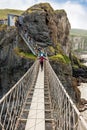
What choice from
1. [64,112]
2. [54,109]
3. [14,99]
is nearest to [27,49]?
[54,109]

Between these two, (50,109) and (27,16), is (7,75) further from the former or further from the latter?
(50,109)

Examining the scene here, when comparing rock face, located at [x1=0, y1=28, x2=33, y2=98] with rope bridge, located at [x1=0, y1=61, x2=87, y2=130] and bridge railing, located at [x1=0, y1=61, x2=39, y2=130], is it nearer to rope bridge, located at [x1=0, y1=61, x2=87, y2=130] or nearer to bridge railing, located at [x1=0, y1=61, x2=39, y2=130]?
rope bridge, located at [x1=0, y1=61, x2=87, y2=130]

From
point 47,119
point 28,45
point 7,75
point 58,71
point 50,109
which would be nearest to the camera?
point 47,119

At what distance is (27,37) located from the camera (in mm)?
30984

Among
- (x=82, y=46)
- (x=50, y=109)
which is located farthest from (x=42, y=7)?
(x=82, y=46)

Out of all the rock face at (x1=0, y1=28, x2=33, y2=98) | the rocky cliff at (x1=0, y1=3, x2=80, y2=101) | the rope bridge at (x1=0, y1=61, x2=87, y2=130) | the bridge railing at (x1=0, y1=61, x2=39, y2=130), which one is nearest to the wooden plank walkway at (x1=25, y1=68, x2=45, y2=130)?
the rope bridge at (x1=0, y1=61, x2=87, y2=130)

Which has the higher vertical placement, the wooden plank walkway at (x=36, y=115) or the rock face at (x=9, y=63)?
the wooden plank walkway at (x=36, y=115)

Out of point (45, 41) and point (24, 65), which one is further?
point (45, 41)

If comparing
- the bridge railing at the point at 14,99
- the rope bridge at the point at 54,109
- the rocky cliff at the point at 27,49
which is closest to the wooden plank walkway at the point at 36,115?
the rope bridge at the point at 54,109

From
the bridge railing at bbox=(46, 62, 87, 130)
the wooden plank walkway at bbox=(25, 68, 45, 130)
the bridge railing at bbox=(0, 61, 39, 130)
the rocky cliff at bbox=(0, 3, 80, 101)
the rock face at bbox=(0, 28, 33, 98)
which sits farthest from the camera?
the rock face at bbox=(0, 28, 33, 98)

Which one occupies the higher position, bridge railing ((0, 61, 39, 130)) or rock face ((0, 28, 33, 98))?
bridge railing ((0, 61, 39, 130))

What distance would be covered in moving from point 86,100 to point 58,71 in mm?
13548

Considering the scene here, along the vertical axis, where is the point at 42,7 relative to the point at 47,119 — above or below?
above

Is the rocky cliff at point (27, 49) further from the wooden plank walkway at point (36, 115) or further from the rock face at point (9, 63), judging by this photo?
the wooden plank walkway at point (36, 115)
